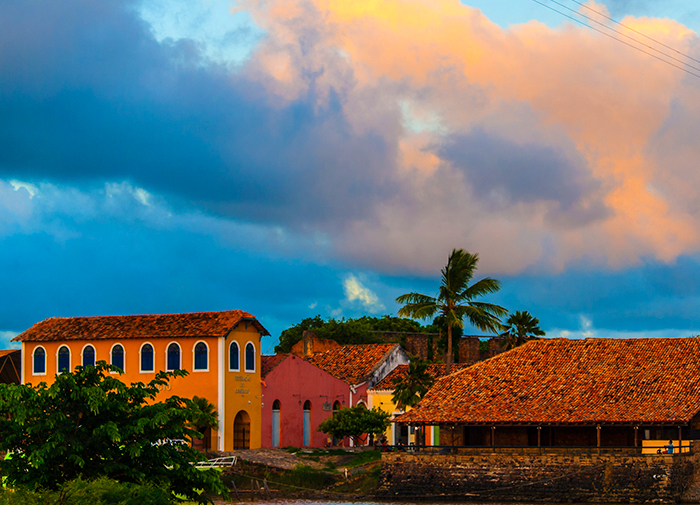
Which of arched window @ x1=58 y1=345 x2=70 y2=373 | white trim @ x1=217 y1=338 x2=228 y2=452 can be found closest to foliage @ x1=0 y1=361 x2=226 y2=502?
white trim @ x1=217 y1=338 x2=228 y2=452

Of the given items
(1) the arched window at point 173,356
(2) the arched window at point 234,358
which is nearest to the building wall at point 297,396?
(2) the arched window at point 234,358

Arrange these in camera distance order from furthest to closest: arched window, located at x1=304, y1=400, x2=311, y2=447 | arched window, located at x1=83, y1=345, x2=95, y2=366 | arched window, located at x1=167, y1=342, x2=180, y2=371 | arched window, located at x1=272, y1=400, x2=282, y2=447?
arched window, located at x1=304, y1=400, x2=311, y2=447
arched window, located at x1=272, y1=400, x2=282, y2=447
arched window, located at x1=83, y1=345, x2=95, y2=366
arched window, located at x1=167, y1=342, x2=180, y2=371

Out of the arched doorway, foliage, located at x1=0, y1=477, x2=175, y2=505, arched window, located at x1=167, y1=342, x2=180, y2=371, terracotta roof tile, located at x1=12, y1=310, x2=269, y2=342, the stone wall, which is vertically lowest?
the stone wall

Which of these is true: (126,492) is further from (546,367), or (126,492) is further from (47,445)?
(546,367)

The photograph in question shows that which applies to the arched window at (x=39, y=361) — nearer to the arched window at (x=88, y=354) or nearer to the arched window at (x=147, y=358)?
the arched window at (x=88, y=354)

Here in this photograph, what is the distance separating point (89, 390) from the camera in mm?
19578

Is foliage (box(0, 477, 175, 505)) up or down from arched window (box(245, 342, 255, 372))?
down

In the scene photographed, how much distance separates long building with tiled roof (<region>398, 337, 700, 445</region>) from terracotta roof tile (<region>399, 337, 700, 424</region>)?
0.04m

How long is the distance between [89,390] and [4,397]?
1646 millimetres

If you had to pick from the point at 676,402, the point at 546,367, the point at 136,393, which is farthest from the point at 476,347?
the point at 136,393

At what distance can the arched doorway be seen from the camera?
1866 inches

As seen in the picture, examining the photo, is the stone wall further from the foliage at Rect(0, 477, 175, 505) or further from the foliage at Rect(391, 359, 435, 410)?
the foliage at Rect(0, 477, 175, 505)

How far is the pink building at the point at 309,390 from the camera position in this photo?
49.9 metres

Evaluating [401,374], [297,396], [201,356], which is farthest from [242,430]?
[401,374]
